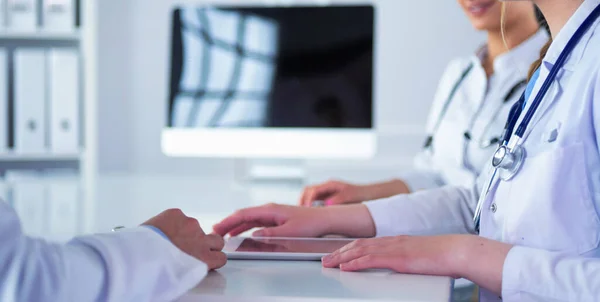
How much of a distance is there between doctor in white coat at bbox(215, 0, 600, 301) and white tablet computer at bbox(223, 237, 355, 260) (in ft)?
0.20

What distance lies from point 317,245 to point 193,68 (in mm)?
1403

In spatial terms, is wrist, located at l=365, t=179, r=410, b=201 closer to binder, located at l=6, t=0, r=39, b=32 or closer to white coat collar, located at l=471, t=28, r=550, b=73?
white coat collar, located at l=471, t=28, r=550, b=73

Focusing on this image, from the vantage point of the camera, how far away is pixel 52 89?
2541 mm

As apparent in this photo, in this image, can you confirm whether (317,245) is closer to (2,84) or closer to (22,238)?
(22,238)

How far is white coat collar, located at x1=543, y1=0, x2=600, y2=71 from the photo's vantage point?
2.78 ft

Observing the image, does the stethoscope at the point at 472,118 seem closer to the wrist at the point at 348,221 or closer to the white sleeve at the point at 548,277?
the wrist at the point at 348,221

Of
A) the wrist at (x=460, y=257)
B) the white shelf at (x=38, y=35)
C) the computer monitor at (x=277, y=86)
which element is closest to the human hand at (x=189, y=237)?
the wrist at (x=460, y=257)

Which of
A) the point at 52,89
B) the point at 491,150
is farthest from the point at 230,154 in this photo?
the point at 491,150

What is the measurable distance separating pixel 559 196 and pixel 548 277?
0.12 m

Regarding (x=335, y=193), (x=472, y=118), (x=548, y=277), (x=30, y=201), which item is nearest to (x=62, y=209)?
(x=30, y=201)

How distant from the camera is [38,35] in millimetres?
2674

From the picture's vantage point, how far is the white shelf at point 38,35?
2.64 m

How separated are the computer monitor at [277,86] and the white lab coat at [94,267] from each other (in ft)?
4.88

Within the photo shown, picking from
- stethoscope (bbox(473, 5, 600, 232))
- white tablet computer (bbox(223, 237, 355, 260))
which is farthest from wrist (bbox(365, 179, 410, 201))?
stethoscope (bbox(473, 5, 600, 232))
